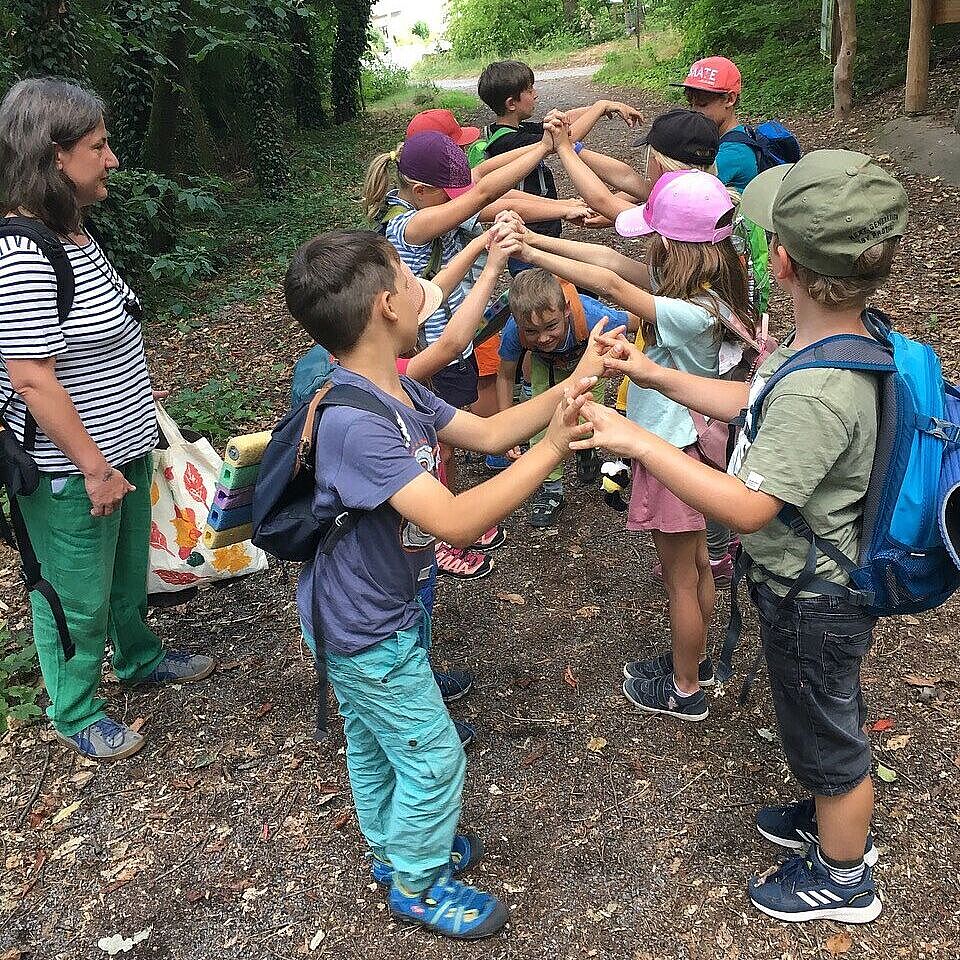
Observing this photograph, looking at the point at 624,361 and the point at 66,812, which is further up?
the point at 624,361

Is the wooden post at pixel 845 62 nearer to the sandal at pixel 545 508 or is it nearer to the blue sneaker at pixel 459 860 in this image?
the sandal at pixel 545 508

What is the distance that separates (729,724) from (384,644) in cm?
169

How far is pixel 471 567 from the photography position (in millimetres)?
4480

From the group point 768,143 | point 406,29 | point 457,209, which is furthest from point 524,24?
point 457,209

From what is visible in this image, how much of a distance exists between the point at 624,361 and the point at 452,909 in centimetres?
177

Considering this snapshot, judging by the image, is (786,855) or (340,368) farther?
(786,855)

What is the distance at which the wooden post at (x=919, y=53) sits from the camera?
9.65 meters

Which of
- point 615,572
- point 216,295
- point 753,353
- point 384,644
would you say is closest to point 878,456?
point 753,353

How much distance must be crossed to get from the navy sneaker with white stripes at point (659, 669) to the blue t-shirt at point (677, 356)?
1.10 m

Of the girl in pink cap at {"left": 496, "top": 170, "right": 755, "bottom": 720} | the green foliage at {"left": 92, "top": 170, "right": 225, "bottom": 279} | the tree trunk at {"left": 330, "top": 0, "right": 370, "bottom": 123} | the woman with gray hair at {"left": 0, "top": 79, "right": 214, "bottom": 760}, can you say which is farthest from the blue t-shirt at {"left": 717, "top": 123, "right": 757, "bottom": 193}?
the tree trunk at {"left": 330, "top": 0, "right": 370, "bottom": 123}

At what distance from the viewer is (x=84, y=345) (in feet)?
9.88

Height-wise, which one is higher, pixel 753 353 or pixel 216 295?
pixel 753 353

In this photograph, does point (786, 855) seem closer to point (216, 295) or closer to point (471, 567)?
point (471, 567)

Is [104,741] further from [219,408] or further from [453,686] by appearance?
[219,408]
